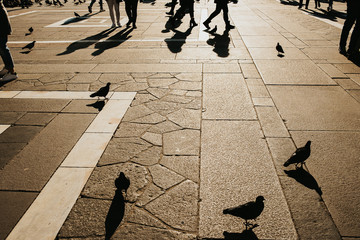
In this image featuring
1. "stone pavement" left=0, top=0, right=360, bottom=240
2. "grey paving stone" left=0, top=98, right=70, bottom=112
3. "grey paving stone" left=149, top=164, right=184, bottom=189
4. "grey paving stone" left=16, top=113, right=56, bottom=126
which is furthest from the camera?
"grey paving stone" left=0, top=98, right=70, bottom=112

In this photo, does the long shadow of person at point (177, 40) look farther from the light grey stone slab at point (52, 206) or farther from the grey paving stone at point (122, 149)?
the light grey stone slab at point (52, 206)

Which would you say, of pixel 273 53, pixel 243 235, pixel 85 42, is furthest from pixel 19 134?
pixel 273 53

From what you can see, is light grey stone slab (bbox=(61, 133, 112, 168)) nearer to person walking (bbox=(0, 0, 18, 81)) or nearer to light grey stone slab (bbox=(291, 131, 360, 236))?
light grey stone slab (bbox=(291, 131, 360, 236))

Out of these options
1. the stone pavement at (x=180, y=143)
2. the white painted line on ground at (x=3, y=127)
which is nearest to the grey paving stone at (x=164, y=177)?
the stone pavement at (x=180, y=143)

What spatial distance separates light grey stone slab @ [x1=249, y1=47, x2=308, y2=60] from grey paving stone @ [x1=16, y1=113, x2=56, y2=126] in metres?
5.65

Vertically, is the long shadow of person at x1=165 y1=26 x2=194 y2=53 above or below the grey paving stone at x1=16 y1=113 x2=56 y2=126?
above

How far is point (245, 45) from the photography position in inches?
321

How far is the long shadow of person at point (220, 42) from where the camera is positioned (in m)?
7.58

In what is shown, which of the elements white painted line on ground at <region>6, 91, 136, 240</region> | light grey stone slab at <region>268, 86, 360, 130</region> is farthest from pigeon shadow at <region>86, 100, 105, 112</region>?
light grey stone slab at <region>268, 86, 360, 130</region>

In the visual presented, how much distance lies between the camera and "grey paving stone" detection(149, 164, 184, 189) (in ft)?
9.85

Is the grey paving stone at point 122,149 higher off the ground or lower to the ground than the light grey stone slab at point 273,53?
lower

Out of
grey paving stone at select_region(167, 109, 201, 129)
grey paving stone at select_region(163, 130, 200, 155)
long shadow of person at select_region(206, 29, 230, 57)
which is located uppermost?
long shadow of person at select_region(206, 29, 230, 57)

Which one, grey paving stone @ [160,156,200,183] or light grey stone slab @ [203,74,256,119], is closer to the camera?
grey paving stone @ [160,156,200,183]

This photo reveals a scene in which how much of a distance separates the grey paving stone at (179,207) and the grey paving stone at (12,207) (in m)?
1.42
